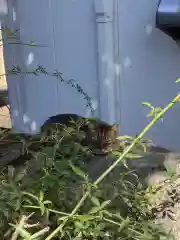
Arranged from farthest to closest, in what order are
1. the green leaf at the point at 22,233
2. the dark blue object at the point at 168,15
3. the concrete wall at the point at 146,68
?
1. the concrete wall at the point at 146,68
2. the dark blue object at the point at 168,15
3. the green leaf at the point at 22,233

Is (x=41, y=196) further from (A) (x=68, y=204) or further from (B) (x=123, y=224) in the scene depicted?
(B) (x=123, y=224)

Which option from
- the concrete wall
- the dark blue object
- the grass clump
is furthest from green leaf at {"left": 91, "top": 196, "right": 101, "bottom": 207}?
the concrete wall

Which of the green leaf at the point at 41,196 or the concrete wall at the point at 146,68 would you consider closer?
the green leaf at the point at 41,196

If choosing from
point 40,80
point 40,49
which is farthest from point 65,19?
point 40,80

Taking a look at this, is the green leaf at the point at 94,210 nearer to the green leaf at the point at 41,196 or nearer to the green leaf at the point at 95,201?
the green leaf at the point at 95,201

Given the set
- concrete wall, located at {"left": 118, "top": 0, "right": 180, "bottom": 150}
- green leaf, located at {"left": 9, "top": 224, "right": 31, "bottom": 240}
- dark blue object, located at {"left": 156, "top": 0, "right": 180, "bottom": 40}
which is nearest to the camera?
green leaf, located at {"left": 9, "top": 224, "right": 31, "bottom": 240}

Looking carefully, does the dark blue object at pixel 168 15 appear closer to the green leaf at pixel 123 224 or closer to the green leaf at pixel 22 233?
the green leaf at pixel 123 224

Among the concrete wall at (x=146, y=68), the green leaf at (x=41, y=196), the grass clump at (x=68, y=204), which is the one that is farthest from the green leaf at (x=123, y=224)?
the concrete wall at (x=146, y=68)

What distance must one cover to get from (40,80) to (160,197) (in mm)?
4399

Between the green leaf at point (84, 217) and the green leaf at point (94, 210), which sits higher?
the green leaf at point (94, 210)

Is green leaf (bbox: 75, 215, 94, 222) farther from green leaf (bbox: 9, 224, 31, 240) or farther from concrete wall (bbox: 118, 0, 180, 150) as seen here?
concrete wall (bbox: 118, 0, 180, 150)

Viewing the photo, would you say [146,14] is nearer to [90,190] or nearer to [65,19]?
[65,19]

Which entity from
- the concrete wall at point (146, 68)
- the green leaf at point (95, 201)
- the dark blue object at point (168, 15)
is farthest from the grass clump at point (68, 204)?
the concrete wall at point (146, 68)

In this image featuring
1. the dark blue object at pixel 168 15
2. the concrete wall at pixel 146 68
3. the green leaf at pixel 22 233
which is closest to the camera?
the green leaf at pixel 22 233
